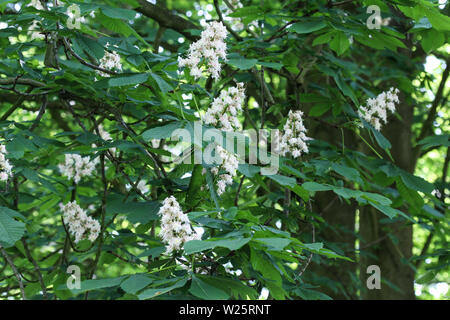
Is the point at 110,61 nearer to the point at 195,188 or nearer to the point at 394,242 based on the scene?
the point at 195,188

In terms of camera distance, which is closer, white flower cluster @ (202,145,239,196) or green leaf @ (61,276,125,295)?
green leaf @ (61,276,125,295)

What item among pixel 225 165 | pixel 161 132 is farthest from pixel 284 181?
pixel 161 132

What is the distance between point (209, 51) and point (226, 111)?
0.27m

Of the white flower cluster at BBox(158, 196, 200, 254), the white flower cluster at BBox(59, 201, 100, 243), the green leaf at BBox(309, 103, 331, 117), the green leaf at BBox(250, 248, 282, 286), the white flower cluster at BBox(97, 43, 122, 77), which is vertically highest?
the green leaf at BBox(309, 103, 331, 117)

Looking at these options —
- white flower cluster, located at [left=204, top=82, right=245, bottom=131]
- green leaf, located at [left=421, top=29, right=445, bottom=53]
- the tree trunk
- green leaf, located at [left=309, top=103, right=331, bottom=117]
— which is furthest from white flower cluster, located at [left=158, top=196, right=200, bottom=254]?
the tree trunk

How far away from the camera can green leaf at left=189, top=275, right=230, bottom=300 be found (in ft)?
4.71

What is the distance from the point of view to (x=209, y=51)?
2094mm

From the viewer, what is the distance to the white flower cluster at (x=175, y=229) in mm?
1671

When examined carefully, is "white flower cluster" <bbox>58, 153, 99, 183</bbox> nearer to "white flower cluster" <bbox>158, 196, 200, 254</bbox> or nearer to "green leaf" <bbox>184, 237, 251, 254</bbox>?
"white flower cluster" <bbox>158, 196, 200, 254</bbox>

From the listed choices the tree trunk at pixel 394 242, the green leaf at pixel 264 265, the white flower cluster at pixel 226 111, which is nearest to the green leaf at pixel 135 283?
the green leaf at pixel 264 265

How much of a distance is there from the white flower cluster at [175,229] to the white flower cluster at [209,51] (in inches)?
26.5

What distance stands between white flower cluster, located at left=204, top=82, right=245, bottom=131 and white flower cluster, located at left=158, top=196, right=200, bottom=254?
0.43 m

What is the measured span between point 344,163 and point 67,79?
1.68m

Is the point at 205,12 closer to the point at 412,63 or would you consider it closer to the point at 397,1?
the point at 412,63
